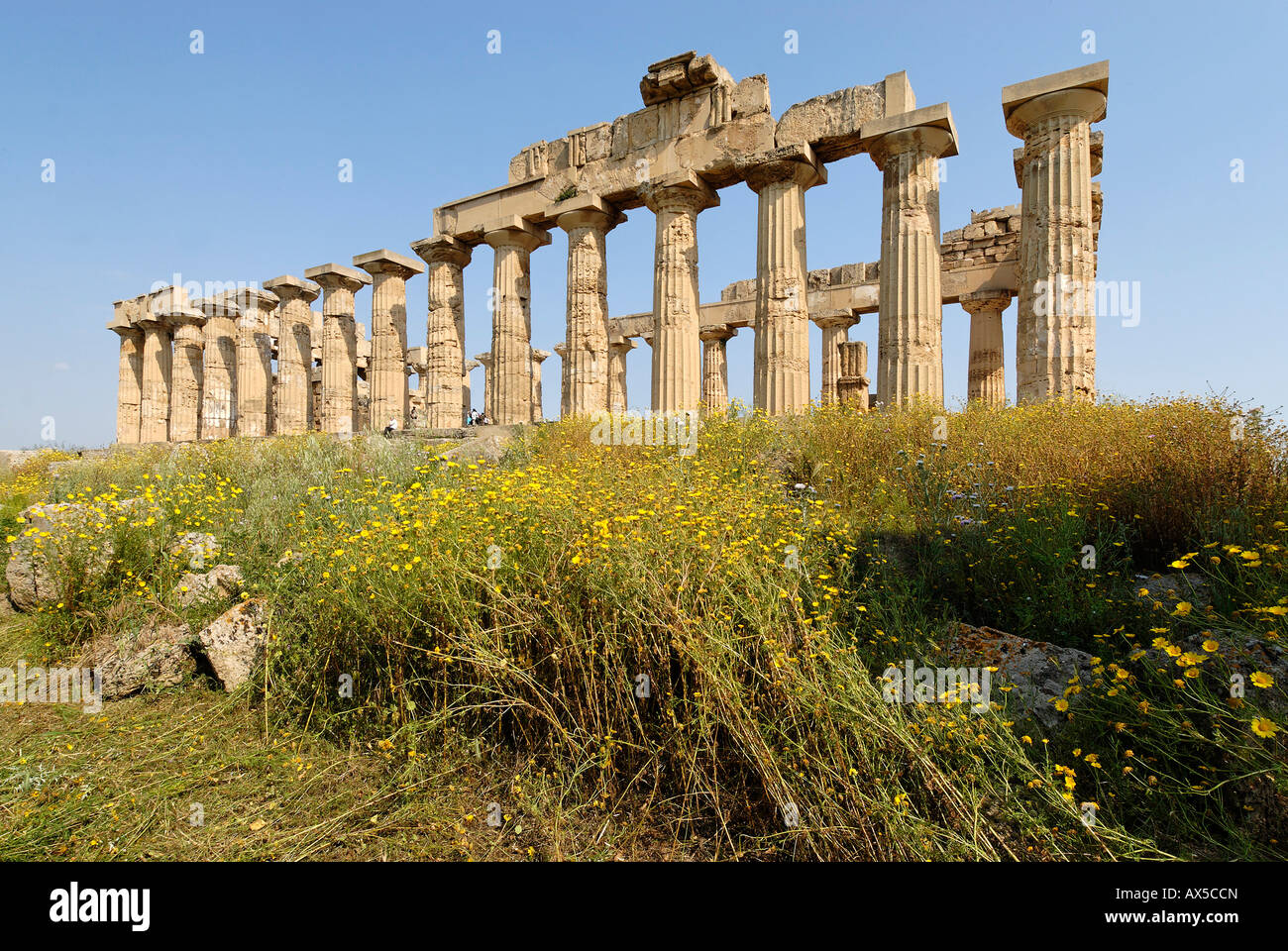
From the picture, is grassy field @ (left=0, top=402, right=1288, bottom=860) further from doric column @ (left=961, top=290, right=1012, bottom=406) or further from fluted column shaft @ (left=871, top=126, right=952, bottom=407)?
doric column @ (left=961, top=290, right=1012, bottom=406)

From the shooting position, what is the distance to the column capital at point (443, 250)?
15.0 m

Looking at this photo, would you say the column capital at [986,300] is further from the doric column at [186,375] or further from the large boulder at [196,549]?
the doric column at [186,375]

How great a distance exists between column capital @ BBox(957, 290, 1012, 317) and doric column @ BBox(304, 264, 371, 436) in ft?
51.5

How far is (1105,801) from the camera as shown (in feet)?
7.38

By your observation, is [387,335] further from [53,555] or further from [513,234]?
[53,555]

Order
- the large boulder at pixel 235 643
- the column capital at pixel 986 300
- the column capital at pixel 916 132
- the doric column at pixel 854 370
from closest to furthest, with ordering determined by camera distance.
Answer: the large boulder at pixel 235 643 → the column capital at pixel 916 132 → the column capital at pixel 986 300 → the doric column at pixel 854 370

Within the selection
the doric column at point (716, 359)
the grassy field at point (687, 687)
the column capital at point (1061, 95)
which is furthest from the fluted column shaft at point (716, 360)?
the grassy field at point (687, 687)

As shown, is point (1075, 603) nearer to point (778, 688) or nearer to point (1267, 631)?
point (1267, 631)

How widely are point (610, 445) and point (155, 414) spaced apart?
23.3 metres

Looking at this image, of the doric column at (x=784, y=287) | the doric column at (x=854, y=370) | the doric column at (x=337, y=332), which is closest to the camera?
the doric column at (x=784, y=287)

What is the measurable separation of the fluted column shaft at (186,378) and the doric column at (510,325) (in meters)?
13.9

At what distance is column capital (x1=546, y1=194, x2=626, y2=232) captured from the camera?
12898 mm

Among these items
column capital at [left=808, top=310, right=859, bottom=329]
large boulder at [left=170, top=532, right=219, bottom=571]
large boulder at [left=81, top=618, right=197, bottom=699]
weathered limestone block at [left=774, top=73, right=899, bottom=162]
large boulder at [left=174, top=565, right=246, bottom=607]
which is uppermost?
weathered limestone block at [left=774, top=73, right=899, bottom=162]

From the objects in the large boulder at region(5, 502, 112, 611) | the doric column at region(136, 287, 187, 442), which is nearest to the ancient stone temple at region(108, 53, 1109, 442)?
the doric column at region(136, 287, 187, 442)
